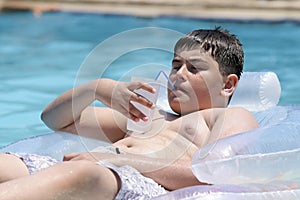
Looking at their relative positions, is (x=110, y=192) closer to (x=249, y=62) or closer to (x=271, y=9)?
(x=249, y=62)

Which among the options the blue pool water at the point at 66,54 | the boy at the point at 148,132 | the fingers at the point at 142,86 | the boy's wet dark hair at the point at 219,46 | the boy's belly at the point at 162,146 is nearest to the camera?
the boy at the point at 148,132

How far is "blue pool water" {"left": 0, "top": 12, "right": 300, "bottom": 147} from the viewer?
4.79 meters

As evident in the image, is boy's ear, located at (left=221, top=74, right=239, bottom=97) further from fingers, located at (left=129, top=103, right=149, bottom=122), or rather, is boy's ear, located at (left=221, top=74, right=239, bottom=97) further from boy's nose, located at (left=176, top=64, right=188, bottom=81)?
fingers, located at (left=129, top=103, right=149, bottom=122)

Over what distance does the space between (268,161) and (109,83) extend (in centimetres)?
68

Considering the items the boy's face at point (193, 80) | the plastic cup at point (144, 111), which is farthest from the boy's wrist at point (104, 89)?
the boy's face at point (193, 80)

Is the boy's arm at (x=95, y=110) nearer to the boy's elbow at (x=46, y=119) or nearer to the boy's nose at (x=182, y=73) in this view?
the boy's elbow at (x=46, y=119)

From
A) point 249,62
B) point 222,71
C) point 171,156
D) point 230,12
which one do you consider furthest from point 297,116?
point 230,12

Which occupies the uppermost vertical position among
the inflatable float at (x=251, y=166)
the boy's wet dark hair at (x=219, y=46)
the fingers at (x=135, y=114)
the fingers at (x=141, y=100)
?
the boy's wet dark hair at (x=219, y=46)

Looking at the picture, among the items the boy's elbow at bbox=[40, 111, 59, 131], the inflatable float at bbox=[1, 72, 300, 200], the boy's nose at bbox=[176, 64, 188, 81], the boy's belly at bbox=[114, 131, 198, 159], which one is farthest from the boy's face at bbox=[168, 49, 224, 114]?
the boy's elbow at bbox=[40, 111, 59, 131]

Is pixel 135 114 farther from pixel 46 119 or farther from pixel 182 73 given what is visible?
pixel 46 119

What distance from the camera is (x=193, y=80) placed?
8.82ft

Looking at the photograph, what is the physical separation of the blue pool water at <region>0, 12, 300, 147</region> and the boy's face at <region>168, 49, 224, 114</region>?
0.55 metres

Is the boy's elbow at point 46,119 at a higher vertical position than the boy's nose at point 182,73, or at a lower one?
lower

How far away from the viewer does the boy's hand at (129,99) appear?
2.48 meters
